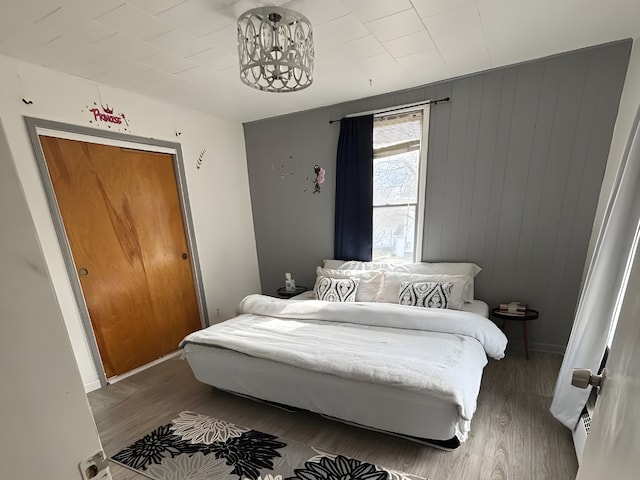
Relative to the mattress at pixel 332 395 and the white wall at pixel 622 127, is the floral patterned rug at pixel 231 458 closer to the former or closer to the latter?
the mattress at pixel 332 395

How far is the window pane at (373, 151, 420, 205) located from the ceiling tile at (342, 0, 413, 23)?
145cm

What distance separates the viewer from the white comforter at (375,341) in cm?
155

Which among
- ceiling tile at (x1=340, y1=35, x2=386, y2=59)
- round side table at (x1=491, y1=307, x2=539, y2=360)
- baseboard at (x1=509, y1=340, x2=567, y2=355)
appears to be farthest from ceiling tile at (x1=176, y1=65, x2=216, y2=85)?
baseboard at (x1=509, y1=340, x2=567, y2=355)

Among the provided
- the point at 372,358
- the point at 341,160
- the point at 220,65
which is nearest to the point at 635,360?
the point at 372,358

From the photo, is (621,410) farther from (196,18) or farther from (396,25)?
(196,18)

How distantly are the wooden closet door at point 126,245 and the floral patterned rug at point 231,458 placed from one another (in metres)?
1.12

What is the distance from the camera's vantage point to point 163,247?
117 inches

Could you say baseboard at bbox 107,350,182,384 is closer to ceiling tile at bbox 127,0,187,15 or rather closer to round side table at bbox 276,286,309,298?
round side table at bbox 276,286,309,298

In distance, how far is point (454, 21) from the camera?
5.77 ft

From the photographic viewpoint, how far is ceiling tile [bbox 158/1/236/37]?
5.13ft

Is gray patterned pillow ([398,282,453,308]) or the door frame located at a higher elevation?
the door frame

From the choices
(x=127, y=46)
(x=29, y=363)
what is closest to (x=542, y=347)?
(x=29, y=363)

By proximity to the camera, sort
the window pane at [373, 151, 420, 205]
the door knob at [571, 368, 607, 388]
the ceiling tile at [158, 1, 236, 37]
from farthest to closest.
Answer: the window pane at [373, 151, 420, 205]
the ceiling tile at [158, 1, 236, 37]
the door knob at [571, 368, 607, 388]

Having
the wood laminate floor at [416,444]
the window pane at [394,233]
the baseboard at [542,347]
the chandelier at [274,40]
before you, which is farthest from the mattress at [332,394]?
the chandelier at [274,40]
